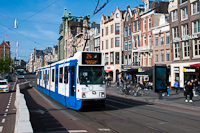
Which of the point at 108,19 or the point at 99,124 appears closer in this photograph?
the point at 99,124

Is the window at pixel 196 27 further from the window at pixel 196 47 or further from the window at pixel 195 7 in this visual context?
the window at pixel 195 7

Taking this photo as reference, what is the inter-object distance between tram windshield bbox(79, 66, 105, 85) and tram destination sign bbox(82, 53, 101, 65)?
0.30 m

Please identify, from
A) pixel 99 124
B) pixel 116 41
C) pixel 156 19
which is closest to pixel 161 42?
pixel 156 19

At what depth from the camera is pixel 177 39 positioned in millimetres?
33438

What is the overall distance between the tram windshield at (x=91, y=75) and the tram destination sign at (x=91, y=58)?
0.97 feet

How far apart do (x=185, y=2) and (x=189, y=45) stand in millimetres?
5882

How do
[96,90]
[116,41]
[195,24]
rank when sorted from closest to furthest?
[96,90] → [195,24] → [116,41]

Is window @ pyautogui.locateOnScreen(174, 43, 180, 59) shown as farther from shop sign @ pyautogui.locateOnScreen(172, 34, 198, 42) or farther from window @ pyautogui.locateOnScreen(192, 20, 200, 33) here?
window @ pyautogui.locateOnScreen(192, 20, 200, 33)

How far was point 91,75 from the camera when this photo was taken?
13.1m

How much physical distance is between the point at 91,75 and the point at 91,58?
97 centimetres

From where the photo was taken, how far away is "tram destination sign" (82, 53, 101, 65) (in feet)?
43.3

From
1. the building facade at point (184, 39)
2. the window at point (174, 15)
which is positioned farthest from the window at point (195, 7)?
the window at point (174, 15)

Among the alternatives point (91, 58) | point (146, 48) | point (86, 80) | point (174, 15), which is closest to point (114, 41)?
point (146, 48)

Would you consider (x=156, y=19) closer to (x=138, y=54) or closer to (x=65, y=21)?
(x=138, y=54)
